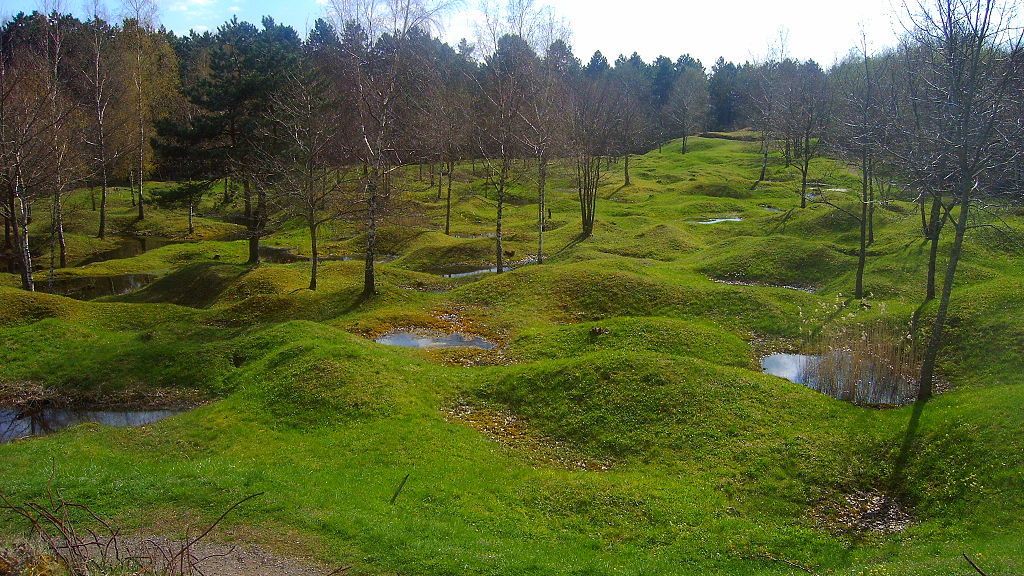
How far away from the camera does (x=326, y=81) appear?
55.6m

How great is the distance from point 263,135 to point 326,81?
44.2ft

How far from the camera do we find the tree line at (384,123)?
20.9 meters

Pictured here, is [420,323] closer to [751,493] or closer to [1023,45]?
[751,493]

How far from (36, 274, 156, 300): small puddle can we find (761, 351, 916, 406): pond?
4167 centimetres

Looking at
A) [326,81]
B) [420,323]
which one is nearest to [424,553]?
[420,323]

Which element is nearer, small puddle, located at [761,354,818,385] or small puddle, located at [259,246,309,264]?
small puddle, located at [761,354,818,385]

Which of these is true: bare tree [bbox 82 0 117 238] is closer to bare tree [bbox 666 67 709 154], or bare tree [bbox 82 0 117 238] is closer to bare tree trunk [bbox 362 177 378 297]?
bare tree trunk [bbox 362 177 378 297]

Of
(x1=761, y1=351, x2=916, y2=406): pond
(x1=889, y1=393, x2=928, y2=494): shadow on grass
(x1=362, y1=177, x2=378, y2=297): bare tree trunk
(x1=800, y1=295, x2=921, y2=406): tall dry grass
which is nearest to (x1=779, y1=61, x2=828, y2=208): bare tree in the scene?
(x1=800, y1=295, x2=921, y2=406): tall dry grass

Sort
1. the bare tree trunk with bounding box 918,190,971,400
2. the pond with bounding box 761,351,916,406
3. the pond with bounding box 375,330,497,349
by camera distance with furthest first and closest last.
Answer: the pond with bounding box 375,330,497,349, the pond with bounding box 761,351,916,406, the bare tree trunk with bounding box 918,190,971,400

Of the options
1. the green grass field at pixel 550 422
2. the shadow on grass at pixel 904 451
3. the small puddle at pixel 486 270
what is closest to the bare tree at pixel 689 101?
the small puddle at pixel 486 270

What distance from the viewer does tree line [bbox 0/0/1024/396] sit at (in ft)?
68.4

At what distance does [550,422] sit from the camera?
22.0 m

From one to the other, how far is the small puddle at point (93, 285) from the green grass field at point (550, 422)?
3.98 m

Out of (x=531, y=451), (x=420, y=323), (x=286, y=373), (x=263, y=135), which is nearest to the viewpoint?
(x=531, y=451)
